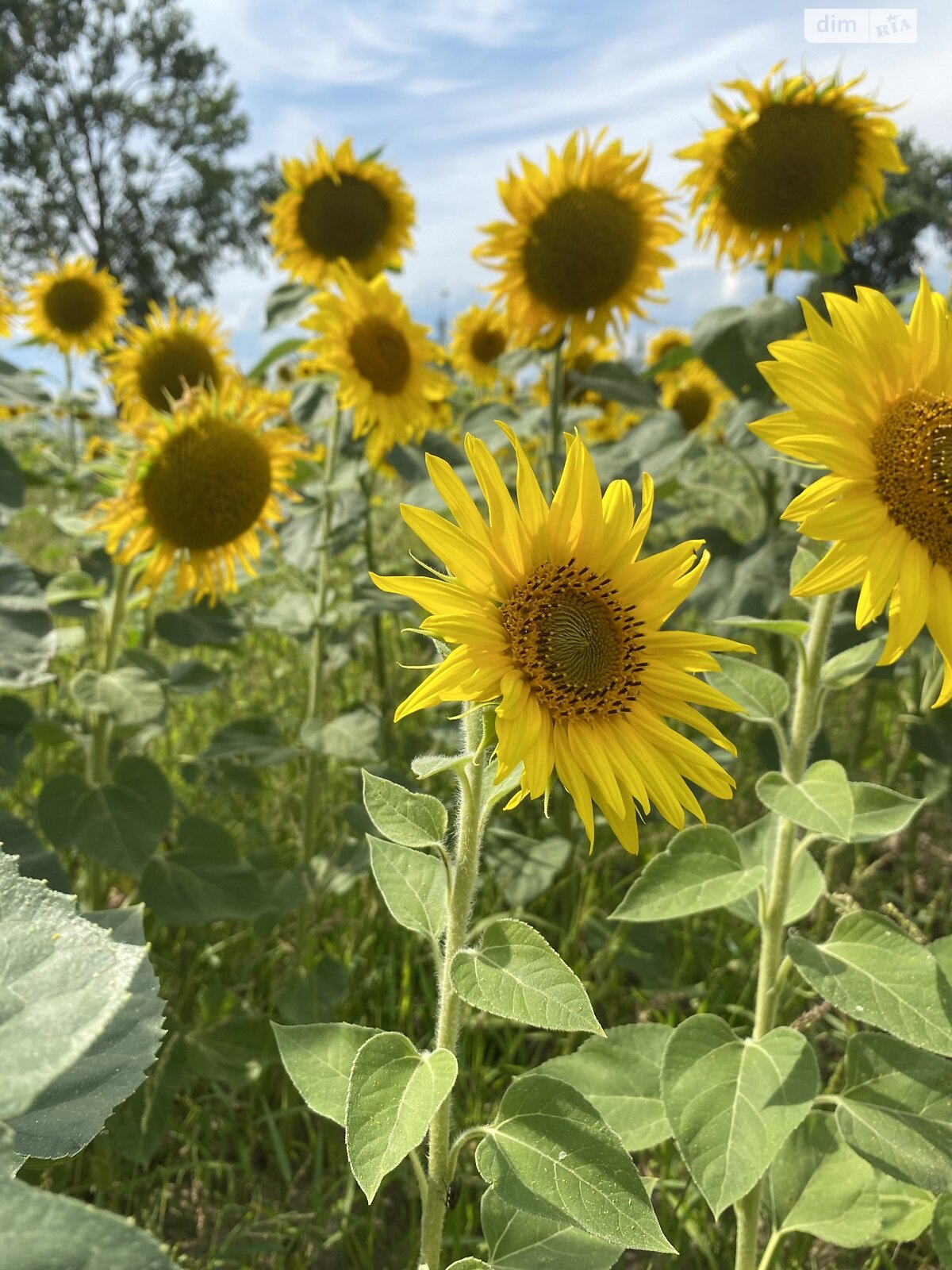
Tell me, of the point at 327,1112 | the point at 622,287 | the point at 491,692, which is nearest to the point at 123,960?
the point at 491,692

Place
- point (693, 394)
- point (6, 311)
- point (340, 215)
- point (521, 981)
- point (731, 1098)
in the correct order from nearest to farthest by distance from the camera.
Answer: point (521, 981), point (731, 1098), point (340, 215), point (6, 311), point (693, 394)

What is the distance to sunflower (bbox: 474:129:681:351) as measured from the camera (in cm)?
306

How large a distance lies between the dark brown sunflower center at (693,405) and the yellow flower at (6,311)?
115 inches

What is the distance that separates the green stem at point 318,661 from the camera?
243 centimetres

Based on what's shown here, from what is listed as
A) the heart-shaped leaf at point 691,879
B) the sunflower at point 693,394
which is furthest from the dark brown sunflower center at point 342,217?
the heart-shaped leaf at point 691,879

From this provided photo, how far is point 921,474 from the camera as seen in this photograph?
4.13ft

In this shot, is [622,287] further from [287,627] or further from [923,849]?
[923,849]

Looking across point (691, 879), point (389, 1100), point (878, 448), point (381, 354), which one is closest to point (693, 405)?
point (381, 354)

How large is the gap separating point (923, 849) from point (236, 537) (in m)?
2.18

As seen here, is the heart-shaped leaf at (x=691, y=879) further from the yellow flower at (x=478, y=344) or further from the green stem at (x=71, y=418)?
the yellow flower at (x=478, y=344)

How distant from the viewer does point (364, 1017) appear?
2293 millimetres

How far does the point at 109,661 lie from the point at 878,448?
1.65 meters

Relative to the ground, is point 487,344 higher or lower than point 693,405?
higher

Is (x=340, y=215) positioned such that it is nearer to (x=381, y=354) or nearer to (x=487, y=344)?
(x=381, y=354)
